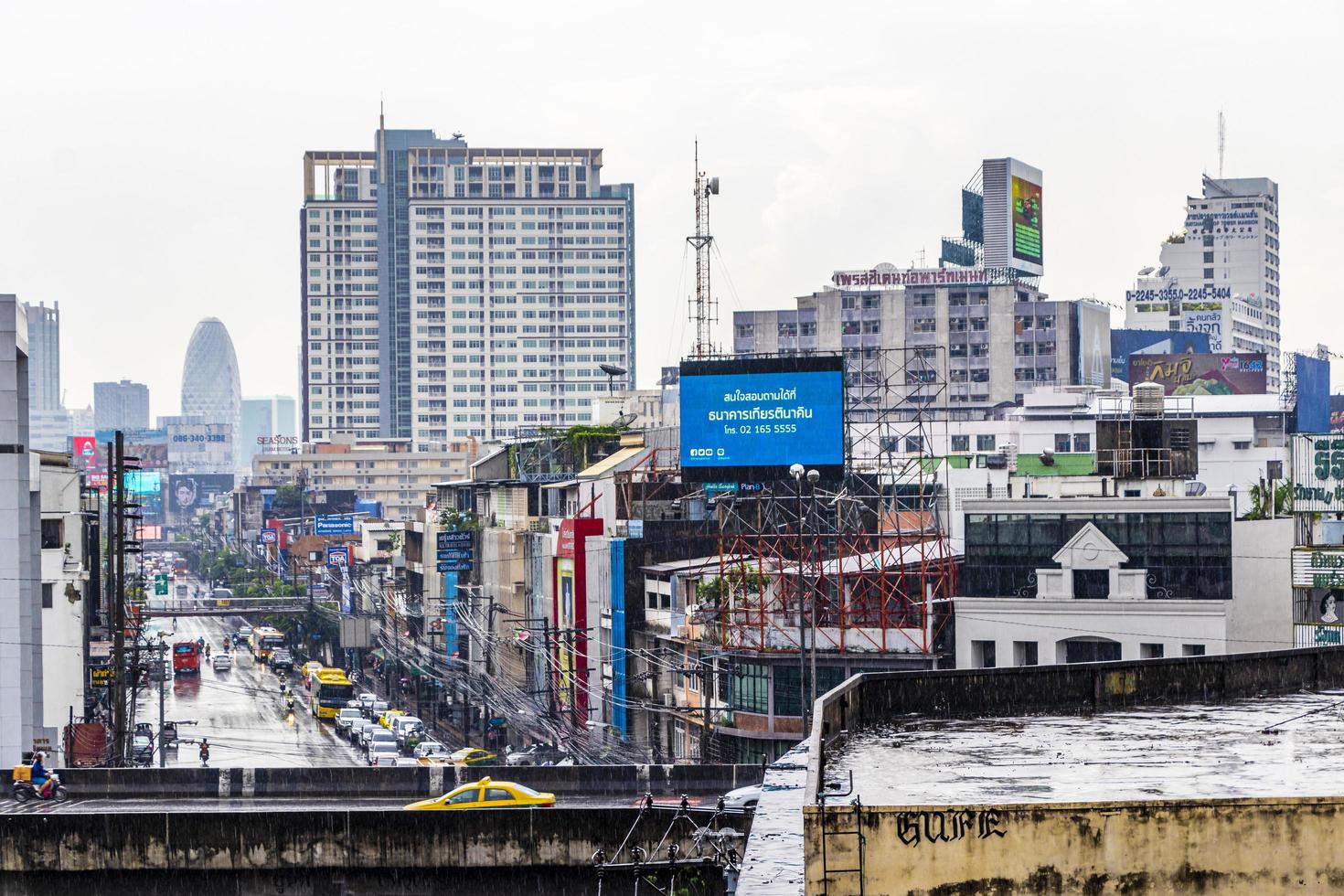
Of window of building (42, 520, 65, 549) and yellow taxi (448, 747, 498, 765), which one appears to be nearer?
window of building (42, 520, 65, 549)

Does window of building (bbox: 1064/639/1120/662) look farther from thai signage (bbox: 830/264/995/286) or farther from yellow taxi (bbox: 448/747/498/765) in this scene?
thai signage (bbox: 830/264/995/286)

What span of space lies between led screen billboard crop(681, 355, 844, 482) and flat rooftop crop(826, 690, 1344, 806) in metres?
43.2

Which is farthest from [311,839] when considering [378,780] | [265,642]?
[265,642]

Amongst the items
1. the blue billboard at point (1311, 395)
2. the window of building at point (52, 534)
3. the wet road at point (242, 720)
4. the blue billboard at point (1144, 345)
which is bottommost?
the wet road at point (242, 720)

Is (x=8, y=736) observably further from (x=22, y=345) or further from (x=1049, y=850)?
(x=1049, y=850)

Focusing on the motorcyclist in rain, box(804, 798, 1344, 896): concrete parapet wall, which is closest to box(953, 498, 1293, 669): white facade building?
the motorcyclist in rain

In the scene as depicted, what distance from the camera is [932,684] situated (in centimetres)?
2305

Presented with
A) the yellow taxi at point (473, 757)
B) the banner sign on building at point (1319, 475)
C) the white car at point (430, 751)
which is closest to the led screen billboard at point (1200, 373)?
the white car at point (430, 751)

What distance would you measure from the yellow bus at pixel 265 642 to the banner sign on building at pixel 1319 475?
99866 mm

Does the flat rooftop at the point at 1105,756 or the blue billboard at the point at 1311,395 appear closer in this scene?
the flat rooftop at the point at 1105,756

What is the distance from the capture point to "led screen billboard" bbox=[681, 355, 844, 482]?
219 feet

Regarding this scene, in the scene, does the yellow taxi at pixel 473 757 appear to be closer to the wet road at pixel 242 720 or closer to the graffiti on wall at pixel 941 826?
the wet road at pixel 242 720

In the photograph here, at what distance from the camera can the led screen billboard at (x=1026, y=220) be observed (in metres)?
153

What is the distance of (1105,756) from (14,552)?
34.6 metres
